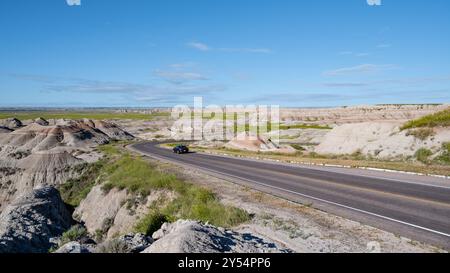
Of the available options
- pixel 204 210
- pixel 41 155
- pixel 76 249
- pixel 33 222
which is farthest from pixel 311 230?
pixel 41 155

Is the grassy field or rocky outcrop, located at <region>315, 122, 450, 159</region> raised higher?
rocky outcrop, located at <region>315, 122, 450, 159</region>

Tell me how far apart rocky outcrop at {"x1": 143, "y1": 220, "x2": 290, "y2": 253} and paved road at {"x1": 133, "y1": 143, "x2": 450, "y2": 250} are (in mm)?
4482

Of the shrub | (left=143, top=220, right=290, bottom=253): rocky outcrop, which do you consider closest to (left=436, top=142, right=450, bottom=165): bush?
(left=143, top=220, right=290, bottom=253): rocky outcrop

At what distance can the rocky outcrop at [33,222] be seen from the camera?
18375mm

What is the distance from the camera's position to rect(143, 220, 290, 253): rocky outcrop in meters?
8.56

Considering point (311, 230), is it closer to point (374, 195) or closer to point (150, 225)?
point (374, 195)

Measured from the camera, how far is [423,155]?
97.0 ft

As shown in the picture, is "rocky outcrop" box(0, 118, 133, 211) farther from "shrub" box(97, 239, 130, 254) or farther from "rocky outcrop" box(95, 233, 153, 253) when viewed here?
"shrub" box(97, 239, 130, 254)

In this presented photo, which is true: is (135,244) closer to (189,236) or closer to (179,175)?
(189,236)

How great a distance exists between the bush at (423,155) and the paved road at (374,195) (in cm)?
730

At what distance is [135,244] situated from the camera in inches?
421

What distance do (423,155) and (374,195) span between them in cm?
1558
